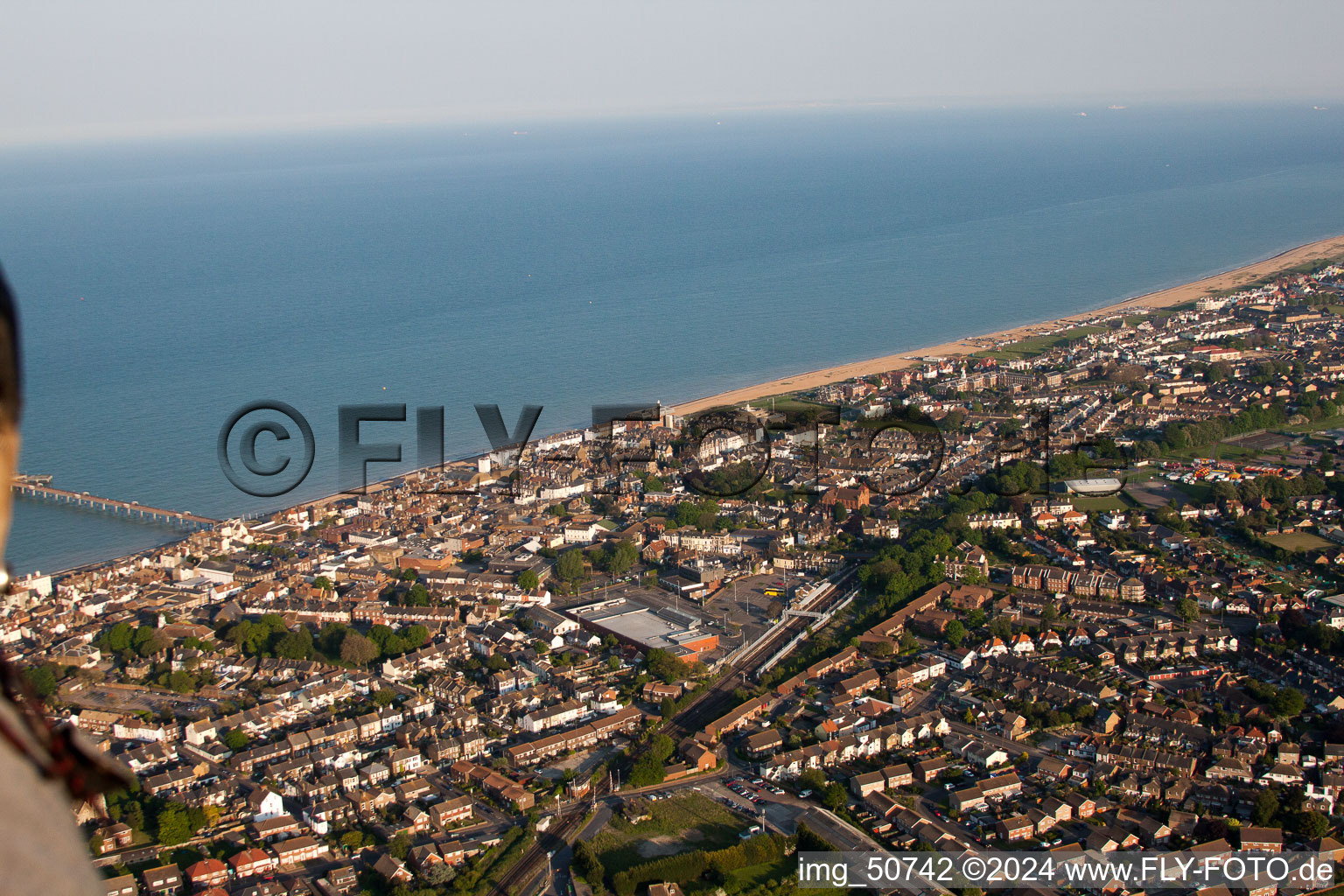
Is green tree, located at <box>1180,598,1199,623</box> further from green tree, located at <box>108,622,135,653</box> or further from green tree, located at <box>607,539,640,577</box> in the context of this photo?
green tree, located at <box>108,622,135,653</box>

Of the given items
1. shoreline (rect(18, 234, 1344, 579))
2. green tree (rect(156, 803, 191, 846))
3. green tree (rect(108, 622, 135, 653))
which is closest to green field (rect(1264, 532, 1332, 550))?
shoreline (rect(18, 234, 1344, 579))

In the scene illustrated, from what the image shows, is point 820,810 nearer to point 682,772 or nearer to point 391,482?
point 682,772

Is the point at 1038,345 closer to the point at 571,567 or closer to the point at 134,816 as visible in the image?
the point at 571,567

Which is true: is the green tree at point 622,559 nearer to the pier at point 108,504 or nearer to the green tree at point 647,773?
the green tree at point 647,773

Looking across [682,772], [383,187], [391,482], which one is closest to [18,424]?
[682,772]

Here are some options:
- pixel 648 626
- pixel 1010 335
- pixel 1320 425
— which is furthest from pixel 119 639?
pixel 1010 335

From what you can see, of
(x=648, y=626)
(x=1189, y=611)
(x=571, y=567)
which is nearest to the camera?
(x=1189, y=611)
